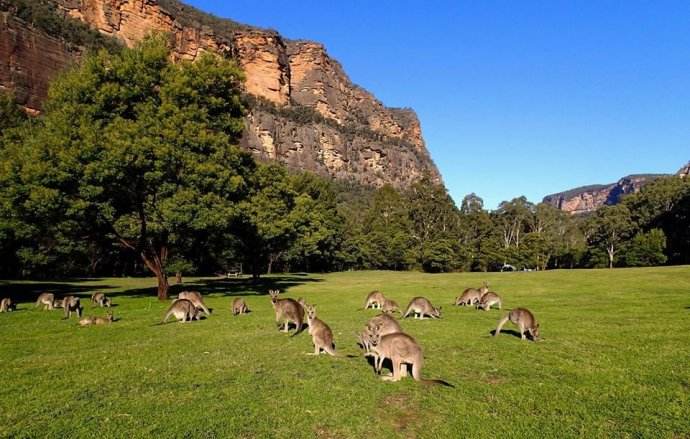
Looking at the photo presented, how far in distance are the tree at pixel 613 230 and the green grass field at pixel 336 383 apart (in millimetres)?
75705

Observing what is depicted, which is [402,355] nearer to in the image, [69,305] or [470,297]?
[470,297]

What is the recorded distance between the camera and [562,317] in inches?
742

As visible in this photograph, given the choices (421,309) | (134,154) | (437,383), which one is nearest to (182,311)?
Result: (421,309)

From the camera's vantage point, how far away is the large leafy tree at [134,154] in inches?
951

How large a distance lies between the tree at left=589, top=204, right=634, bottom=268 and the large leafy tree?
255ft

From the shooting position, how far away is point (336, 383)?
9.37 metres

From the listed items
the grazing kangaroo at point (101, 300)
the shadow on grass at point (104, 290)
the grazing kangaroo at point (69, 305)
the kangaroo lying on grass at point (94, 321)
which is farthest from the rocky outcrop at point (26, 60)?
the kangaroo lying on grass at point (94, 321)

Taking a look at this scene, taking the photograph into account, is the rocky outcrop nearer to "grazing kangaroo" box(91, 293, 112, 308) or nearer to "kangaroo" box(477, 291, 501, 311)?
"grazing kangaroo" box(91, 293, 112, 308)

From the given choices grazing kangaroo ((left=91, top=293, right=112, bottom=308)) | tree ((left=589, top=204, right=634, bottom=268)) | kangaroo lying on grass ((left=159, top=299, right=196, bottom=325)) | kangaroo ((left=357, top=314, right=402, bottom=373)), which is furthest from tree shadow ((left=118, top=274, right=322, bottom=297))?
tree ((left=589, top=204, right=634, bottom=268))

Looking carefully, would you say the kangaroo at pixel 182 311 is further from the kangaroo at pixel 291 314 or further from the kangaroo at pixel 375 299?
the kangaroo at pixel 375 299

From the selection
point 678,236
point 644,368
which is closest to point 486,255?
point 678,236

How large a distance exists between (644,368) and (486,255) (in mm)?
82425

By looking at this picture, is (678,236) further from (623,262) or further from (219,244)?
(219,244)

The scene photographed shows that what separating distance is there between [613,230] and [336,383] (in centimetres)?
8979
